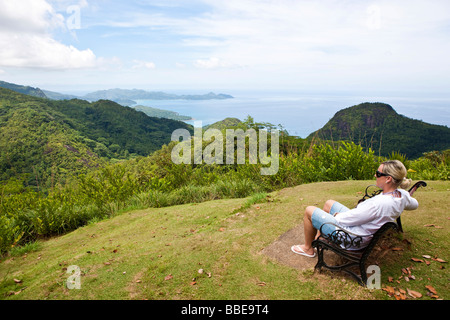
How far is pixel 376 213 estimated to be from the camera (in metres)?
2.87

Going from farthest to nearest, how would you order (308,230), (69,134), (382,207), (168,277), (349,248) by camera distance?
(69,134) → (308,230) → (168,277) → (349,248) → (382,207)

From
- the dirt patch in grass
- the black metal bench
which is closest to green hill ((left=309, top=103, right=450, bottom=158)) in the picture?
the dirt patch in grass

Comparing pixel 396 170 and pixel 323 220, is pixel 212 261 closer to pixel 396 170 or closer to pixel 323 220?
pixel 323 220

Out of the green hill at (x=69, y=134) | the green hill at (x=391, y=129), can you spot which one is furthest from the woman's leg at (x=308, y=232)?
the green hill at (x=69, y=134)

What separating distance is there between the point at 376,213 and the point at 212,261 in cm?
211

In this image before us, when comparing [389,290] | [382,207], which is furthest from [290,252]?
[382,207]

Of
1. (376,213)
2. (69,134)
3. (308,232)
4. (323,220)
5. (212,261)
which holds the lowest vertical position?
(69,134)

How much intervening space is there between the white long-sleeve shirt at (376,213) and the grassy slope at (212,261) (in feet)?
1.99

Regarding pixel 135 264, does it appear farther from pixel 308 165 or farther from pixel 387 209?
pixel 308 165

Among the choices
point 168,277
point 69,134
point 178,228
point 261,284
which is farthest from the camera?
point 69,134

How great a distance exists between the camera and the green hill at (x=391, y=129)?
143ft

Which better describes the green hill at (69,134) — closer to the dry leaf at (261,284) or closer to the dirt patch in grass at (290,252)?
the dirt patch in grass at (290,252)

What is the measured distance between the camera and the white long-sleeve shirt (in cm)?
286

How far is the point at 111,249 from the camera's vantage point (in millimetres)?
4660
